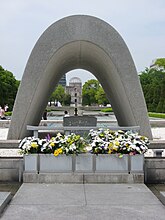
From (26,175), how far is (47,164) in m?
0.46

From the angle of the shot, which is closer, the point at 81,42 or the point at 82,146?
the point at 82,146

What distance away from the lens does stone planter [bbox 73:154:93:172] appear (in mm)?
6266

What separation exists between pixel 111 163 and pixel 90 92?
258 ft

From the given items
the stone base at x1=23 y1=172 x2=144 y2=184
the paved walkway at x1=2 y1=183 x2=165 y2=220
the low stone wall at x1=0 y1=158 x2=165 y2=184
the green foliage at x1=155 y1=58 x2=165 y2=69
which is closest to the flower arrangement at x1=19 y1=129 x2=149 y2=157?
the low stone wall at x1=0 y1=158 x2=165 y2=184

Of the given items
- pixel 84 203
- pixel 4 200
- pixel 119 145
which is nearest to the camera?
pixel 4 200

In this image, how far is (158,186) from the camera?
629 cm

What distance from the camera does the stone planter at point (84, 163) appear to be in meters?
6.27

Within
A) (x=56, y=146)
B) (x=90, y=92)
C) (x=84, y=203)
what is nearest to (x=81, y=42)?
(x=56, y=146)

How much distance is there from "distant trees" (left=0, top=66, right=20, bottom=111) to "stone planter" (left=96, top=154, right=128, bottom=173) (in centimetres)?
3835

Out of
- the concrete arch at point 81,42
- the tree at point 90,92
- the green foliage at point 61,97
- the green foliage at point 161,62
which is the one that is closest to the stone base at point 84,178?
the concrete arch at point 81,42

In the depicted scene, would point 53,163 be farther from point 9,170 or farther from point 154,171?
point 154,171

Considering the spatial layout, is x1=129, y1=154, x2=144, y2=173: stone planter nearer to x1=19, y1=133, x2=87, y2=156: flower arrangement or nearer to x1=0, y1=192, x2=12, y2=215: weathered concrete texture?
x1=19, y1=133, x2=87, y2=156: flower arrangement

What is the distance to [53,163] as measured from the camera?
20.6 ft

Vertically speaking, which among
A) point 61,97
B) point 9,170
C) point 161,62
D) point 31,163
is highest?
point 161,62
